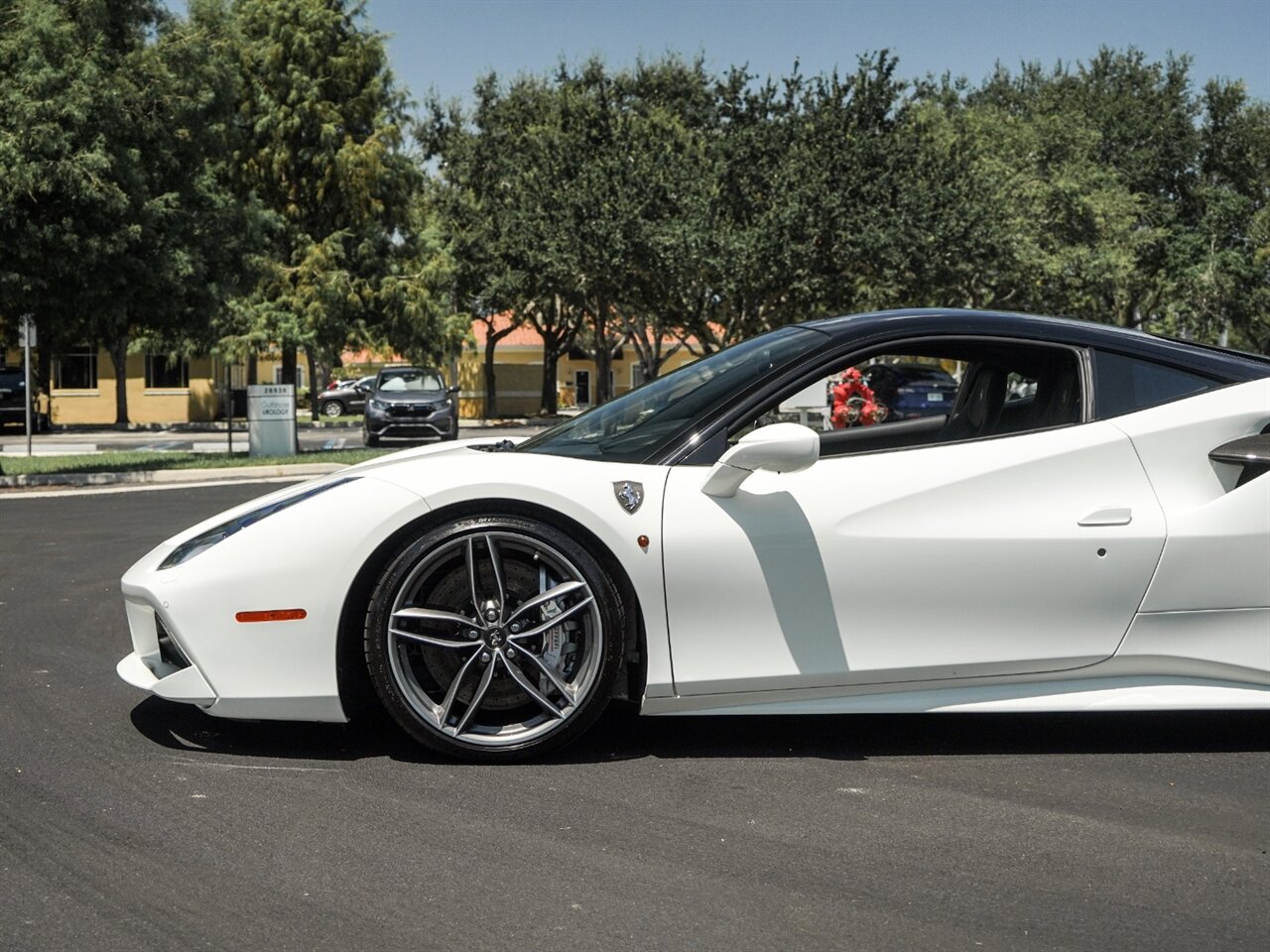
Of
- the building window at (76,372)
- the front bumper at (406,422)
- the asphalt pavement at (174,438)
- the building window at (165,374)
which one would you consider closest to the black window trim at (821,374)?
the asphalt pavement at (174,438)

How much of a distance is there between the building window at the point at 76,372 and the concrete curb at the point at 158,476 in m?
26.7

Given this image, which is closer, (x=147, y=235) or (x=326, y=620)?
(x=326, y=620)

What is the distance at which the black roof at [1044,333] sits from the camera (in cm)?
454

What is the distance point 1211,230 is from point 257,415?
4095 cm

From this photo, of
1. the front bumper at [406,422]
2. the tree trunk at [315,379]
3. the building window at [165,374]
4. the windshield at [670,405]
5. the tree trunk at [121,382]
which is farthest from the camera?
the building window at [165,374]

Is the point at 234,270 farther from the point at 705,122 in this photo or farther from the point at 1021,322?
the point at 705,122

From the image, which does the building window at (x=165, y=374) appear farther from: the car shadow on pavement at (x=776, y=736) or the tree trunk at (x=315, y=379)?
the car shadow on pavement at (x=776, y=736)

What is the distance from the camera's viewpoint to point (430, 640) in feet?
13.7

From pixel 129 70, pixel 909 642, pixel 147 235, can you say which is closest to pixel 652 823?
pixel 909 642

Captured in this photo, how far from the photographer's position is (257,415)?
22.9m

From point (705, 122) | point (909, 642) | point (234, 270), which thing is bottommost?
point (909, 642)

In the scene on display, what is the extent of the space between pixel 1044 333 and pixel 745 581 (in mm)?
1314

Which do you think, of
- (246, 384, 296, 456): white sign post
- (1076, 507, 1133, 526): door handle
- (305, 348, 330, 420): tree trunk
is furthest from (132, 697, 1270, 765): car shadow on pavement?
(305, 348, 330, 420): tree trunk

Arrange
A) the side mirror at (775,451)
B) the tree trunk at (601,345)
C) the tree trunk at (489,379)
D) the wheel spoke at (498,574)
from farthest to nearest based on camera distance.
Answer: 1. the tree trunk at (489,379)
2. the tree trunk at (601,345)
3. the wheel spoke at (498,574)
4. the side mirror at (775,451)
